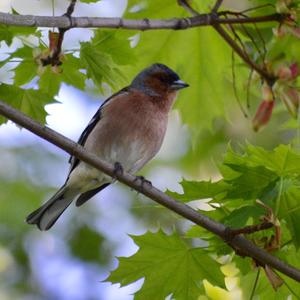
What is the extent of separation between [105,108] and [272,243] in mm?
2314

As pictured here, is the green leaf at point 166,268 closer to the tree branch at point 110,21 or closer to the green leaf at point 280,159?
the green leaf at point 280,159

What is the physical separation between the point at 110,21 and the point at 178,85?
2.05 meters

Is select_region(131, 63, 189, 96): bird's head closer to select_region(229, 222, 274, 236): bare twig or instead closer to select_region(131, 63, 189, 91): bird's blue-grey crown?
select_region(131, 63, 189, 91): bird's blue-grey crown

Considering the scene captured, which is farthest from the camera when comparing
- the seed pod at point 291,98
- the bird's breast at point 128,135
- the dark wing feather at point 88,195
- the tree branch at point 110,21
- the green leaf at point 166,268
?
the dark wing feather at point 88,195

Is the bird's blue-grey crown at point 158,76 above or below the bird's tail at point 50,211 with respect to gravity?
above

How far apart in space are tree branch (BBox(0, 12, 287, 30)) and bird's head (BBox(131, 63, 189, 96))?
1.92 meters

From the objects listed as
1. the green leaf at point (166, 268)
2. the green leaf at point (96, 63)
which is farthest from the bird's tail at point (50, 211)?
the green leaf at point (96, 63)

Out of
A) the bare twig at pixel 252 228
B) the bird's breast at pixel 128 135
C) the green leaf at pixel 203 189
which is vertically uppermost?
the bird's breast at pixel 128 135

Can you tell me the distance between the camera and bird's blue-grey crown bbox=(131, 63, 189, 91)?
5.25 meters

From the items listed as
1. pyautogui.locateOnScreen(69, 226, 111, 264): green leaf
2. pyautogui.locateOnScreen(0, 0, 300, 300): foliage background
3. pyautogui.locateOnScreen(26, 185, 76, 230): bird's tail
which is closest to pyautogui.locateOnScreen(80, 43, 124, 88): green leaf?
pyautogui.locateOnScreen(0, 0, 300, 300): foliage background

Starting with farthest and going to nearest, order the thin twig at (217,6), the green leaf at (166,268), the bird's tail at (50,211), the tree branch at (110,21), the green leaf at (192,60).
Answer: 1. the bird's tail at (50,211)
2. the green leaf at (192,60)
3. the green leaf at (166,268)
4. the thin twig at (217,6)
5. the tree branch at (110,21)

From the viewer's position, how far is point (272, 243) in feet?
10.6

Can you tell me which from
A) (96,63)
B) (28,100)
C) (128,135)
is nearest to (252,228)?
(96,63)

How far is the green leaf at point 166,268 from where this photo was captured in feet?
11.9
